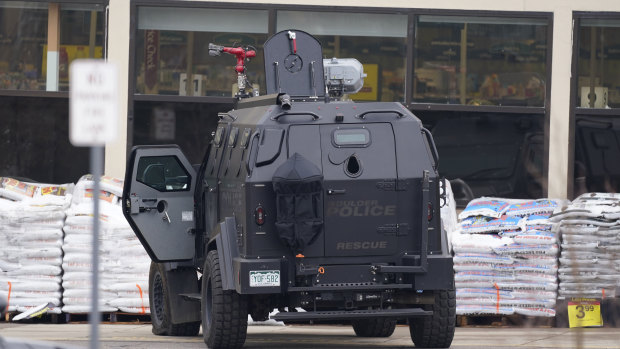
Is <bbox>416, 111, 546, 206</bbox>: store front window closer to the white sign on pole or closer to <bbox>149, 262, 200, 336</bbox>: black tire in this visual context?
<bbox>149, 262, 200, 336</bbox>: black tire

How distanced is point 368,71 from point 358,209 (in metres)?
7.69

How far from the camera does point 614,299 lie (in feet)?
49.9

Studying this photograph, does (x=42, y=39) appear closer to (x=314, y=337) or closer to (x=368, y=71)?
(x=368, y=71)

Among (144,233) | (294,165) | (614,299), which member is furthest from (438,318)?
(614,299)

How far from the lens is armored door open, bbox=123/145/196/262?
43.2ft

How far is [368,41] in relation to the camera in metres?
18.8

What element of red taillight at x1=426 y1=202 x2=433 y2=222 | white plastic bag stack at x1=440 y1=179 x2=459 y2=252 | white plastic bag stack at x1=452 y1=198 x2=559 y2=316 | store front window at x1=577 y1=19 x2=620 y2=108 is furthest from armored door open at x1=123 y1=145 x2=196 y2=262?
store front window at x1=577 y1=19 x2=620 y2=108

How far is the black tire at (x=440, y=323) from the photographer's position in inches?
463

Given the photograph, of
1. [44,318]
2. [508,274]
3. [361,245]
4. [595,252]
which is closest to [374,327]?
[508,274]

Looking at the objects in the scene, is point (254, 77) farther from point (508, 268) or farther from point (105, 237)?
point (508, 268)

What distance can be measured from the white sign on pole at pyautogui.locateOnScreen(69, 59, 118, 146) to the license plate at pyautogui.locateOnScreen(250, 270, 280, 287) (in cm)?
353

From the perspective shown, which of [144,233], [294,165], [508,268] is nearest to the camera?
[294,165]

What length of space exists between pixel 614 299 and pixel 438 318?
13.9 ft

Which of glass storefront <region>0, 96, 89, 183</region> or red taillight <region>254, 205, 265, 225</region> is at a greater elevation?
glass storefront <region>0, 96, 89, 183</region>
